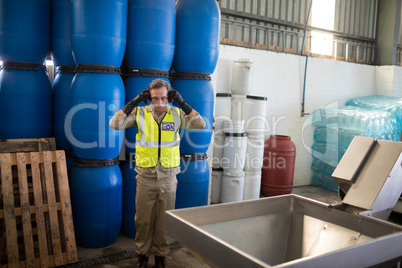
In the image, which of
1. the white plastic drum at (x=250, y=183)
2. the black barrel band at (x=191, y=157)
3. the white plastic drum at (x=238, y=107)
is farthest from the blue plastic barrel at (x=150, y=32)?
the white plastic drum at (x=250, y=183)

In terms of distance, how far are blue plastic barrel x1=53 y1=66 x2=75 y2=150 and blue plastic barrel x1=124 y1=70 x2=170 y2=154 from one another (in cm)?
63

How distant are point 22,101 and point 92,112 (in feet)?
2.50

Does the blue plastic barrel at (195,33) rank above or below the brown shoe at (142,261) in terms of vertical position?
above

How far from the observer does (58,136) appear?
3.84m

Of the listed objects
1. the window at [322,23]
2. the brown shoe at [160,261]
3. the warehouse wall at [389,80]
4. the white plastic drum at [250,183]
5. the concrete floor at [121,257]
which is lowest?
the concrete floor at [121,257]

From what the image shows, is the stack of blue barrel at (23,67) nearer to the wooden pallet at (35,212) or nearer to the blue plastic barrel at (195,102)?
the wooden pallet at (35,212)

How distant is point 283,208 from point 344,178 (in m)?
0.43

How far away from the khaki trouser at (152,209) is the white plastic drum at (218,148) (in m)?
2.08

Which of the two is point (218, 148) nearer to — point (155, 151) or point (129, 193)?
point (129, 193)

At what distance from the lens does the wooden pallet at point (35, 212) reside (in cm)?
309

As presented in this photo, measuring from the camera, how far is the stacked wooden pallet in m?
3.09


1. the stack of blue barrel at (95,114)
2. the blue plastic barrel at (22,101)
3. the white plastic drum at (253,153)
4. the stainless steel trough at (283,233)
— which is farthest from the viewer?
the white plastic drum at (253,153)

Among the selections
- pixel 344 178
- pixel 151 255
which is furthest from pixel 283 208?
pixel 151 255

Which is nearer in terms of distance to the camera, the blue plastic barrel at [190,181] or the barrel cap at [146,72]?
the barrel cap at [146,72]
